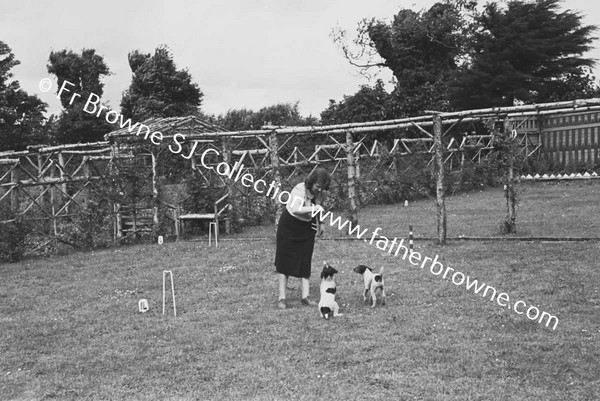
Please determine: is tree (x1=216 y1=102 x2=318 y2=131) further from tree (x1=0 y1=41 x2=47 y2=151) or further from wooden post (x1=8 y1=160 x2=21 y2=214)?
wooden post (x1=8 y1=160 x2=21 y2=214)

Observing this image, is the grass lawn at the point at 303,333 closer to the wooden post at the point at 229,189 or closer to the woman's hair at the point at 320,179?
the woman's hair at the point at 320,179

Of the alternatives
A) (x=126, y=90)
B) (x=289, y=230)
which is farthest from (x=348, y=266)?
(x=126, y=90)

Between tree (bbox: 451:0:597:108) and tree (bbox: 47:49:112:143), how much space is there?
704 inches

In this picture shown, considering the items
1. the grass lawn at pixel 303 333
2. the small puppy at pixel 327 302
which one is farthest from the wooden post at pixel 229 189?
the small puppy at pixel 327 302

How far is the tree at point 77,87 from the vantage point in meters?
31.1

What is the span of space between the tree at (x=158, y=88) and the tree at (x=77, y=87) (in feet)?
8.52

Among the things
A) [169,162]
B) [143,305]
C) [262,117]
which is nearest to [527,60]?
[262,117]

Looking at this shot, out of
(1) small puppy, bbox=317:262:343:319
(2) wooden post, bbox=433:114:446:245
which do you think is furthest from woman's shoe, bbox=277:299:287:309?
(2) wooden post, bbox=433:114:446:245

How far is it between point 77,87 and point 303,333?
2819 centimetres

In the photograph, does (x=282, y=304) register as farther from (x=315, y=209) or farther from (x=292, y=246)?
(x=315, y=209)

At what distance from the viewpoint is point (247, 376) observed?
561 cm

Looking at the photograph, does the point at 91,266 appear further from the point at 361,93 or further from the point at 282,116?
the point at 282,116

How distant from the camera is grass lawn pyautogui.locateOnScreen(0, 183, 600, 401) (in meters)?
5.35

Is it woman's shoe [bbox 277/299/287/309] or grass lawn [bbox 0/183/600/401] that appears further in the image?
woman's shoe [bbox 277/299/287/309]
